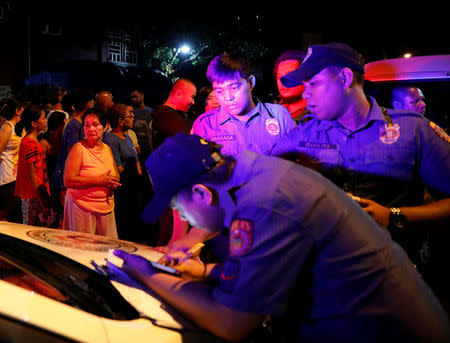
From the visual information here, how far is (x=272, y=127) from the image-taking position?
3.61 metres

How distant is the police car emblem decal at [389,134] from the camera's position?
254 cm

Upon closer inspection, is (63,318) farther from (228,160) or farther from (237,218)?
(228,160)

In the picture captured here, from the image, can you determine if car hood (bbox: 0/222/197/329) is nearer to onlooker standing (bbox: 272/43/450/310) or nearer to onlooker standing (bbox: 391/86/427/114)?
onlooker standing (bbox: 272/43/450/310)

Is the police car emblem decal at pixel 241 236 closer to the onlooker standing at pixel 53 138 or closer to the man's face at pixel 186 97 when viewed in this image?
the man's face at pixel 186 97

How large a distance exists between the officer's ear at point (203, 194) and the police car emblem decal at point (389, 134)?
1.31m

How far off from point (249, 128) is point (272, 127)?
7.3 inches

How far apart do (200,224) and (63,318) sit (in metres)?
0.61

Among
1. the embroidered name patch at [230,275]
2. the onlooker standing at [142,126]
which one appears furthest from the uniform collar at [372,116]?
the onlooker standing at [142,126]

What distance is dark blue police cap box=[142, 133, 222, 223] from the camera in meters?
1.71

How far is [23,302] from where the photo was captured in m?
1.72

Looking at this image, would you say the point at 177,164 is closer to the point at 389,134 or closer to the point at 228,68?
the point at 389,134

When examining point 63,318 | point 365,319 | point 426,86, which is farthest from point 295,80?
point 426,86

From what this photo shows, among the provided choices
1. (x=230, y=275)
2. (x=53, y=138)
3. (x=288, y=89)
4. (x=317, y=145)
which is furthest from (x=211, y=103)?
(x=230, y=275)

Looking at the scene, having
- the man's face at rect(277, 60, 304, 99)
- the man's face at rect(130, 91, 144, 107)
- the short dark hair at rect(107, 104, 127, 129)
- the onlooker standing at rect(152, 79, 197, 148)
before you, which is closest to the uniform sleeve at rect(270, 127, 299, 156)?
the man's face at rect(277, 60, 304, 99)
